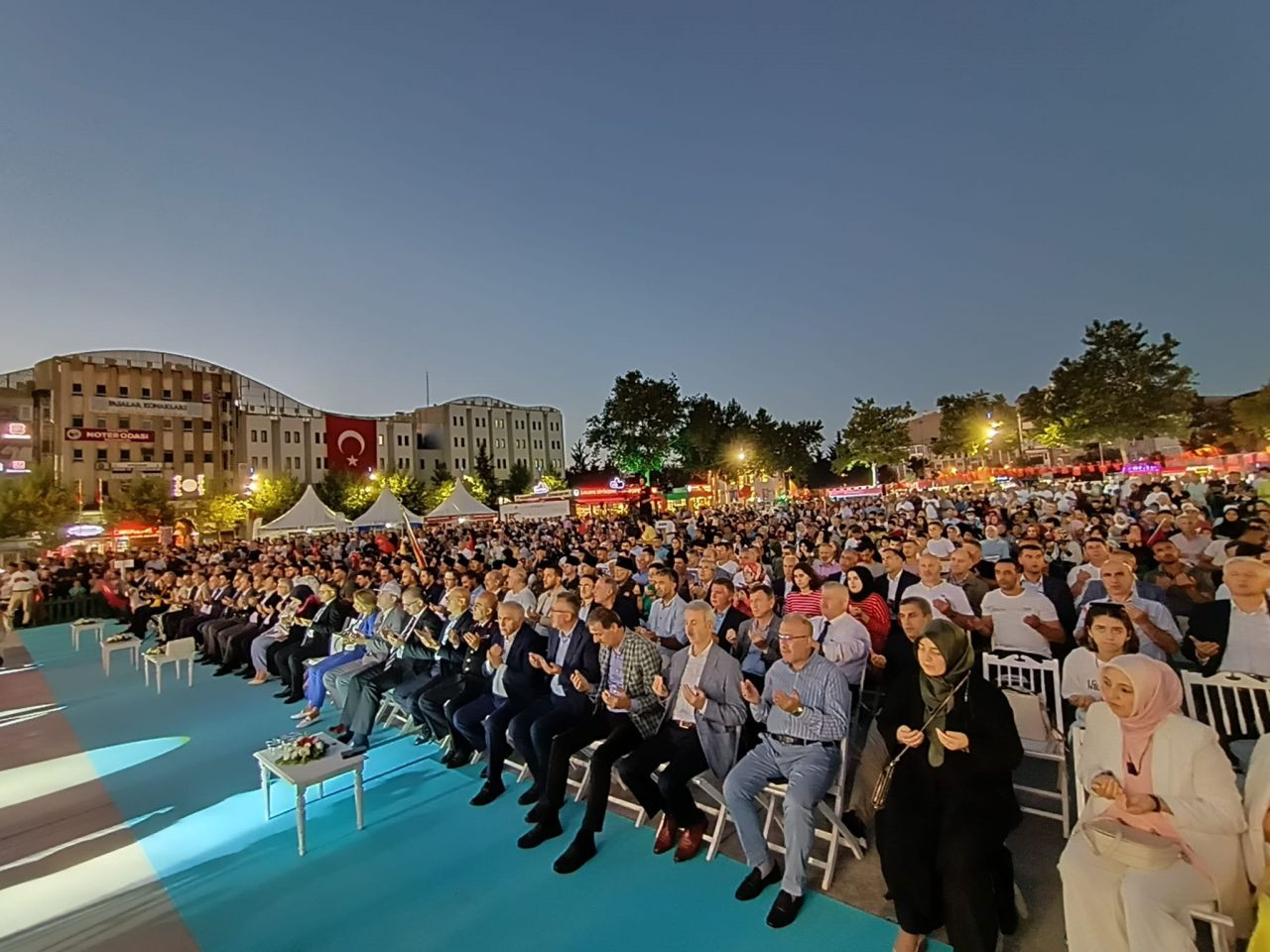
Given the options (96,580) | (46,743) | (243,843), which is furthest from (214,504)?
(243,843)

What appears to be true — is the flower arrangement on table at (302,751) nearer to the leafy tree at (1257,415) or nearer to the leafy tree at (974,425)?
the leafy tree at (1257,415)

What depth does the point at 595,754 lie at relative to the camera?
3811 millimetres

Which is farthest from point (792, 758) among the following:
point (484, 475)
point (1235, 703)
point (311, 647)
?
point (484, 475)

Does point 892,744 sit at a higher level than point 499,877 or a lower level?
higher

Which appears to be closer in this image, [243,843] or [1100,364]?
[243,843]

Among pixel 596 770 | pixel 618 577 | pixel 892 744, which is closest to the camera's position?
pixel 892 744

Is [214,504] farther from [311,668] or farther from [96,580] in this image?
[311,668]

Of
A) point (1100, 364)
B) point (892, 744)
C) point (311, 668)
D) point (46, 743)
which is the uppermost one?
point (1100, 364)

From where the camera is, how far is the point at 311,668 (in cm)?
665

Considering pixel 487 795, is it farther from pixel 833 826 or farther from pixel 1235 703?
pixel 1235 703

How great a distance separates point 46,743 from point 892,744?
8.23m

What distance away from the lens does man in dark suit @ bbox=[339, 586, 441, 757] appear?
18.5 ft

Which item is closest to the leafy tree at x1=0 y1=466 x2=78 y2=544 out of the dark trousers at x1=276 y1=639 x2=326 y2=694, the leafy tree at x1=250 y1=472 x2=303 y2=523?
the leafy tree at x1=250 y1=472 x2=303 y2=523

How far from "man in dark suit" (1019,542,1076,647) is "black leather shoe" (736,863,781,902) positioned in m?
3.12
